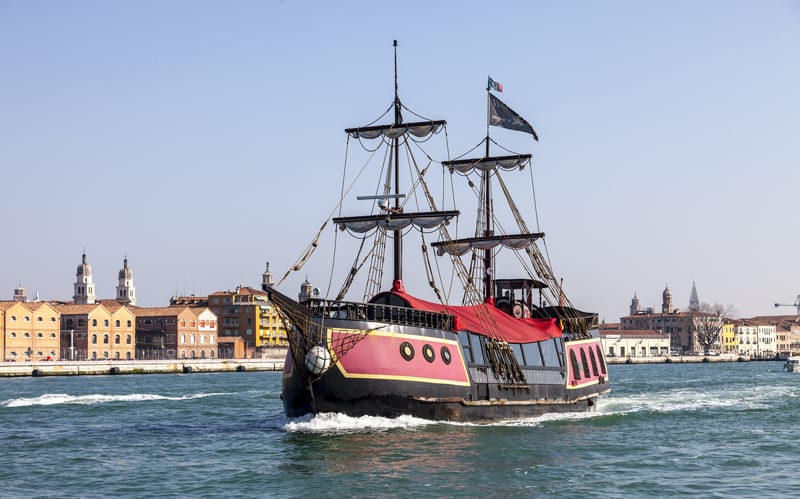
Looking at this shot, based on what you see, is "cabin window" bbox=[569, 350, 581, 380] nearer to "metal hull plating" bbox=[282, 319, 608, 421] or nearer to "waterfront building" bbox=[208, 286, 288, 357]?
"metal hull plating" bbox=[282, 319, 608, 421]

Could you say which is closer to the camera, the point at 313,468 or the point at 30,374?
the point at 313,468

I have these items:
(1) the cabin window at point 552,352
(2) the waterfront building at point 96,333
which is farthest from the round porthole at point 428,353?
(2) the waterfront building at point 96,333

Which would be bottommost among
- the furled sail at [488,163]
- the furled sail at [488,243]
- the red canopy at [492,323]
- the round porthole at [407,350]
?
the round porthole at [407,350]

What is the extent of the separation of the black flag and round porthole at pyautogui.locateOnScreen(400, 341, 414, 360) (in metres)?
21.5

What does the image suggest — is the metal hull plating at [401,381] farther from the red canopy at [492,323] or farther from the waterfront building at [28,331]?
the waterfront building at [28,331]

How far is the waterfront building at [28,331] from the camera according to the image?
136 m

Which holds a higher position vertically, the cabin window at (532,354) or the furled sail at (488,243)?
A: the furled sail at (488,243)

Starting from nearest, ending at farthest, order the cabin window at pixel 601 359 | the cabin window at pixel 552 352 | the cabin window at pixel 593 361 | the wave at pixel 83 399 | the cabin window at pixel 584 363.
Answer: the cabin window at pixel 552 352, the cabin window at pixel 584 363, the cabin window at pixel 593 361, the cabin window at pixel 601 359, the wave at pixel 83 399

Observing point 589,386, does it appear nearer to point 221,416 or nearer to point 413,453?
point 221,416

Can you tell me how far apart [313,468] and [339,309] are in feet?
30.4

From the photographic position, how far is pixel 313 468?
1196 inches

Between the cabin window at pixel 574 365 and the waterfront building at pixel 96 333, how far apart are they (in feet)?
360

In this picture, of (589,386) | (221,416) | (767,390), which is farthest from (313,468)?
(767,390)

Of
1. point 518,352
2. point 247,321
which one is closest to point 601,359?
point 518,352
